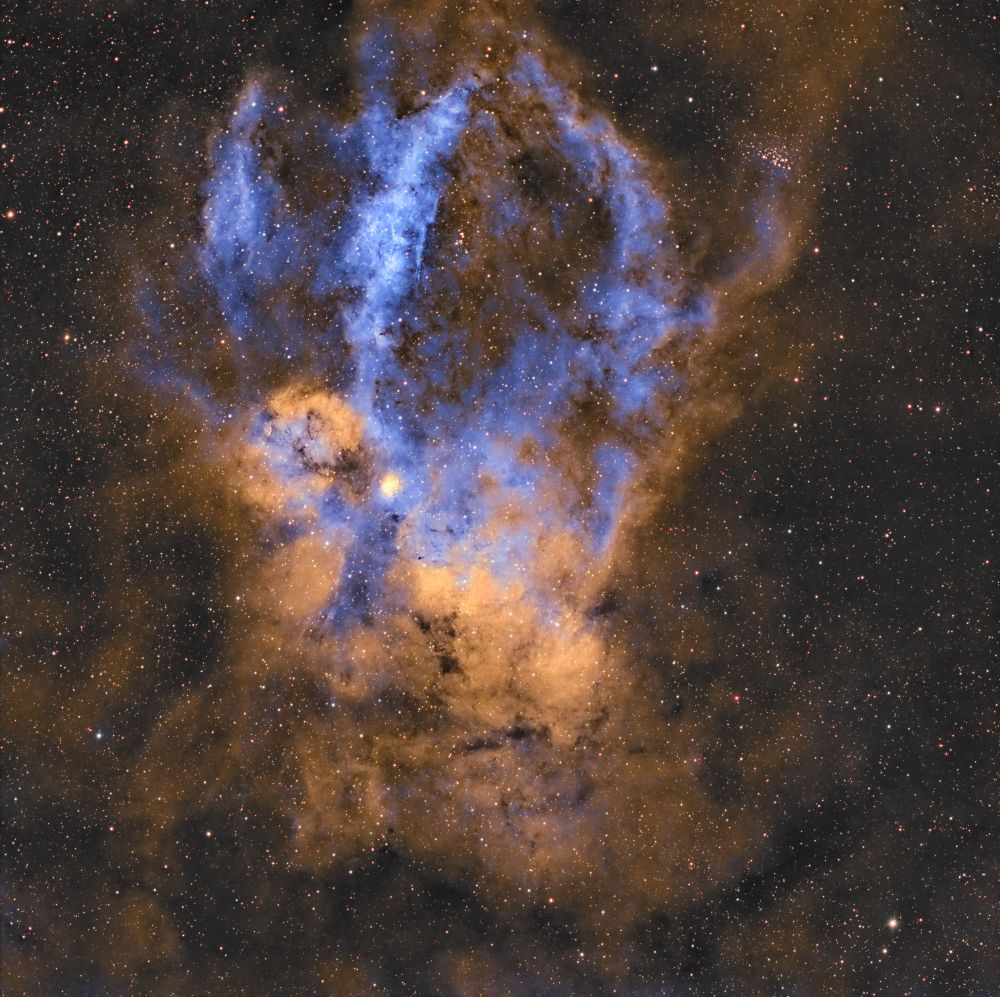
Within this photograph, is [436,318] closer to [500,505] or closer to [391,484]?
[391,484]

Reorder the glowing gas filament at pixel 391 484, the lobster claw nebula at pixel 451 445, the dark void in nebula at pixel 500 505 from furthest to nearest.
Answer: the glowing gas filament at pixel 391 484, the lobster claw nebula at pixel 451 445, the dark void in nebula at pixel 500 505

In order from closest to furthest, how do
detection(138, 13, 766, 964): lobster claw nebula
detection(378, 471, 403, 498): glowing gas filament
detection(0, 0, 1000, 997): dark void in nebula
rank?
1. detection(0, 0, 1000, 997): dark void in nebula
2. detection(138, 13, 766, 964): lobster claw nebula
3. detection(378, 471, 403, 498): glowing gas filament

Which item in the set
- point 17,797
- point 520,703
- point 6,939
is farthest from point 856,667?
point 6,939

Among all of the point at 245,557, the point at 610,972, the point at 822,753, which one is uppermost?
the point at 245,557

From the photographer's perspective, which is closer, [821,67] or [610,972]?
[821,67]

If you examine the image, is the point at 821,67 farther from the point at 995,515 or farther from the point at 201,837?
the point at 201,837
